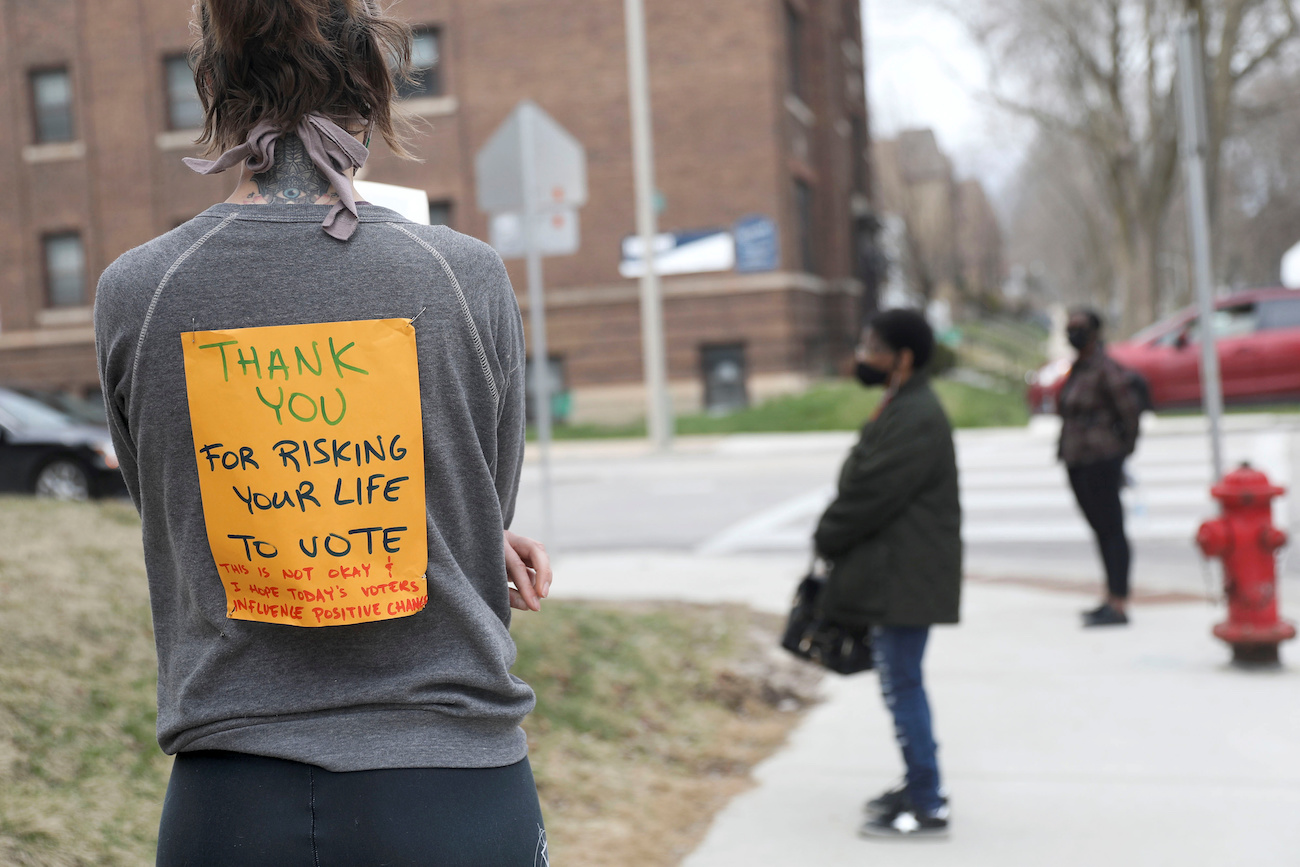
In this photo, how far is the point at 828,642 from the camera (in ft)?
14.5

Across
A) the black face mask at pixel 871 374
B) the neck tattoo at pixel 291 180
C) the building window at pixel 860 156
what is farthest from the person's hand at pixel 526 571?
the building window at pixel 860 156

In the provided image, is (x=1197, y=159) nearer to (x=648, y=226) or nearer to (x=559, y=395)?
(x=648, y=226)

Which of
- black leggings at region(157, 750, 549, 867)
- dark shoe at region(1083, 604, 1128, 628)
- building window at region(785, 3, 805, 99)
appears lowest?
dark shoe at region(1083, 604, 1128, 628)

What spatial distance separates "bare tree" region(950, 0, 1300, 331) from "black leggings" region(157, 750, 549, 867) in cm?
2522

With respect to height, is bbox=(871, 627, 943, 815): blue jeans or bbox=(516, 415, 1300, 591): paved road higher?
bbox=(871, 627, 943, 815): blue jeans

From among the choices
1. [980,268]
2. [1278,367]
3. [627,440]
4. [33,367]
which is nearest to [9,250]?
[33,367]

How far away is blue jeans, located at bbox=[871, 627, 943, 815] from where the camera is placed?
4.10 meters

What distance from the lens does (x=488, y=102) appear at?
25266 mm

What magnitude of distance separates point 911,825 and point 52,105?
27737 millimetres

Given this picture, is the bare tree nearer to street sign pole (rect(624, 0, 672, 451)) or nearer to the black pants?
street sign pole (rect(624, 0, 672, 451))

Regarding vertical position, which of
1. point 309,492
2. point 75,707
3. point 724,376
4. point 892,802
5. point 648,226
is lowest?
point 892,802

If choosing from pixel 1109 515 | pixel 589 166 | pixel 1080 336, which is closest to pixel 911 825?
pixel 1109 515

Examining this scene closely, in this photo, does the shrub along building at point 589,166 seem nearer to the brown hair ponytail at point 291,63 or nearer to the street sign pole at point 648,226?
the street sign pole at point 648,226

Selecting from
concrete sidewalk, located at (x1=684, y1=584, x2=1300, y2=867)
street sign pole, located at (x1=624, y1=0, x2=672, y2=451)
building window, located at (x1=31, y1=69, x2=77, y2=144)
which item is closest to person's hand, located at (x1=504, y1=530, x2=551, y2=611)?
concrete sidewalk, located at (x1=684, y1=584, x2=1300, y2=867)
